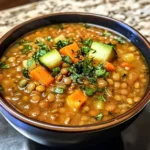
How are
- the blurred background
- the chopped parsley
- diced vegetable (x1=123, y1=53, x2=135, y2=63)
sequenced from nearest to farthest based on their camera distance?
the chopped parsley
diced vegetable (x1=123, y1=53, x2=135, y2=63)
the blurred background

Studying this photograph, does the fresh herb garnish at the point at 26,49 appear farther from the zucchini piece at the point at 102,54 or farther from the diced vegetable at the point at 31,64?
the zucchini piece at the point at 102,54

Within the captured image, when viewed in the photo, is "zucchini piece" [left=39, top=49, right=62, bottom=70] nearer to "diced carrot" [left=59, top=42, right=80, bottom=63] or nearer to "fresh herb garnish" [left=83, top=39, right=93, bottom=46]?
"diced carrot" [left=59, top=42, right=80, bottom=63]

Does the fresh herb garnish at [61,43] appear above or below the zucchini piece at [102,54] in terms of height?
above

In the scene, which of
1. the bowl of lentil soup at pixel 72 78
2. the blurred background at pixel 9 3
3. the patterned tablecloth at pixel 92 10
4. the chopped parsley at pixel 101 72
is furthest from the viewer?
the blurred background at pixel 9 3

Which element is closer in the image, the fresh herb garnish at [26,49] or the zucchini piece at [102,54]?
the zucchini piece at [102,54]

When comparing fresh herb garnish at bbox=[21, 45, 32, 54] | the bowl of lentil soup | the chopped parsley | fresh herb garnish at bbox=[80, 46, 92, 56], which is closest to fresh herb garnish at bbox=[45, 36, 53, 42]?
the bowl of lentil soup

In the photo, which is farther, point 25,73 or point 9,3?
point 9,3

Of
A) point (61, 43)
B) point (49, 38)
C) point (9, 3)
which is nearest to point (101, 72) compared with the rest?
point (61, 43)

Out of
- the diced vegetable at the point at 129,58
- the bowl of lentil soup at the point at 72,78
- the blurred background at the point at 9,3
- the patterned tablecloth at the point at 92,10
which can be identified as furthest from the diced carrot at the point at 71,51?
the blurred background at the point at 9,3

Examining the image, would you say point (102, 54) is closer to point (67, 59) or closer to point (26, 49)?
point (67, 59)
